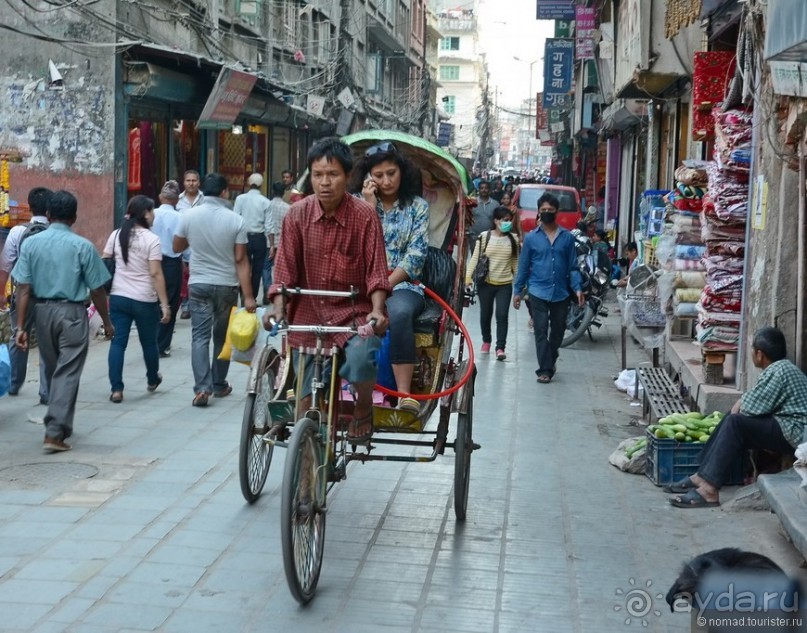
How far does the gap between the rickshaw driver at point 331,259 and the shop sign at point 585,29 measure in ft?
74.6

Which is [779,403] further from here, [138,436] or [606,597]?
[138,436]

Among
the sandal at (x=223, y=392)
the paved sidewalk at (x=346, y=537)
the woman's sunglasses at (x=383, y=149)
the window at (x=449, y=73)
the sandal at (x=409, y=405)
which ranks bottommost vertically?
the paved sidewalk at (x=346, y=537)

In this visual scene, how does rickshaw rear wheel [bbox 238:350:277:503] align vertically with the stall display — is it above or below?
below

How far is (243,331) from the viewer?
27.4ft

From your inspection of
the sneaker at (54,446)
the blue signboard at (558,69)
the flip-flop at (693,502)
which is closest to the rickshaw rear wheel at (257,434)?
the sneaker at (54,446)

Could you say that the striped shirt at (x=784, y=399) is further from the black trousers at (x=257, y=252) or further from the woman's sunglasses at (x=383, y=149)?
the black trousers at (x=257, y=252)

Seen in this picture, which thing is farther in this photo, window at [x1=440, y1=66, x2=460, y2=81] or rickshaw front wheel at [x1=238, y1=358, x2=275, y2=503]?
window at [x1=440, y1=66, x2=460, y2=81]

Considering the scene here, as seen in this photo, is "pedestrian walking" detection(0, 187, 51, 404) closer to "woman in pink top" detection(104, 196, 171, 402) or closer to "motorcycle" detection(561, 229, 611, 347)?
"woman in pink top" detection(104, 196, 171, 402)

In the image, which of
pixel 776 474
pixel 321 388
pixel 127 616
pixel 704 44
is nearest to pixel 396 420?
pixel 321 388

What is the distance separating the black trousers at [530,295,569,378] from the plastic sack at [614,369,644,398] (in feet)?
2.31

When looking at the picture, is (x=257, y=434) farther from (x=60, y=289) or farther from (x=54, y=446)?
(x=60, y=289)

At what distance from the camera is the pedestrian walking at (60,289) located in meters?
7.93

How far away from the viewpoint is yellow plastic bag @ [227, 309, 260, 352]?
8.36m

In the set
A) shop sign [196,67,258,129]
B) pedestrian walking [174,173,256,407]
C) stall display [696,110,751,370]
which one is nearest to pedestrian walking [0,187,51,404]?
pedestrian walking [174,173,256,407]
